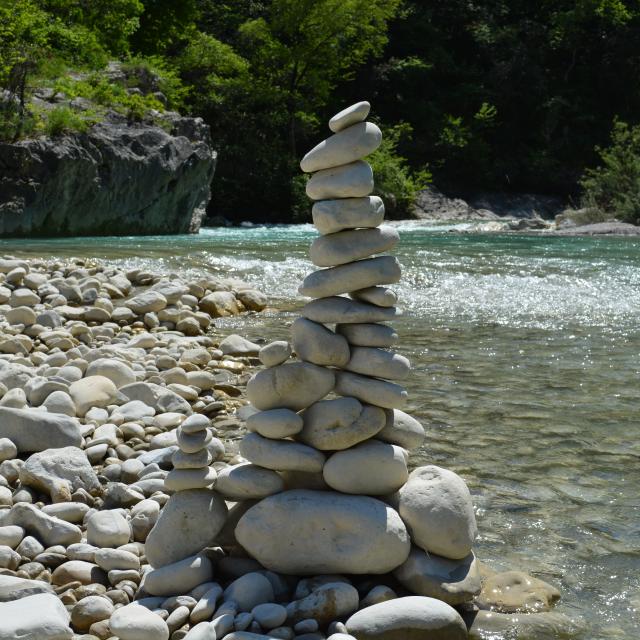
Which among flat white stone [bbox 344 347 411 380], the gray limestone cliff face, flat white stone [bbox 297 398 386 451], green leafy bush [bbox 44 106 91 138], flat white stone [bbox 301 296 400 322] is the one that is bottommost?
flat white stone [bbox 297 398 386 451]

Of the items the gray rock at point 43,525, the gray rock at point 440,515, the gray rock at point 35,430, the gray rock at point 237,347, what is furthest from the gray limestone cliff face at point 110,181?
the gray rock at point 440,515

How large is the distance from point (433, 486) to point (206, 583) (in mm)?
917

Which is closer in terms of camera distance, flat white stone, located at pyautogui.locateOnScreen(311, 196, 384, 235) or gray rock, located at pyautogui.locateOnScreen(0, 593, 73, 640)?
gray rock, located at pyautogui.locateOnScreen(0, 593, 73, 640)

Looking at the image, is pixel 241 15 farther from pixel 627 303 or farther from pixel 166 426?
pixel 166 426

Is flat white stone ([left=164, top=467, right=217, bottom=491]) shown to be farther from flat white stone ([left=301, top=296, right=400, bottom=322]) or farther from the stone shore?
flat white stone ([left=301, top=296, right=400, bottom=322])

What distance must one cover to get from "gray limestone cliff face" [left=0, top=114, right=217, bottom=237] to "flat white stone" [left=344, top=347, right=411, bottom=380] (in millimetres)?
13866

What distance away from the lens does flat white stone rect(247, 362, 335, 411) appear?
333 cm

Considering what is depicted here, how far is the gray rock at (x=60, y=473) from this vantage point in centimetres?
367

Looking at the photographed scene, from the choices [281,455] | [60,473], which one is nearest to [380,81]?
[60,473]

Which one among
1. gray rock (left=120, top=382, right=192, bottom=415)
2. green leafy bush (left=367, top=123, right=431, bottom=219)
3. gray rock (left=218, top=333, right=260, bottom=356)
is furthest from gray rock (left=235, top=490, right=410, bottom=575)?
green leafy bush (left=367, top=123, right=431, bottom=219)

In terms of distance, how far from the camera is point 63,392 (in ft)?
15.8

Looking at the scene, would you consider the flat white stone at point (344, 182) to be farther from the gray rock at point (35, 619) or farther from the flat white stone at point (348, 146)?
the gray rock at point (35, 619)

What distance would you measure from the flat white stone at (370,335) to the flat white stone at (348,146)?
698 millimetres

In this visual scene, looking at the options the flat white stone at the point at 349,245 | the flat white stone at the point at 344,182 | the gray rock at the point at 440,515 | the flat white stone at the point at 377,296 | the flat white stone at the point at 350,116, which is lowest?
the gray rock at the point at 440,515
